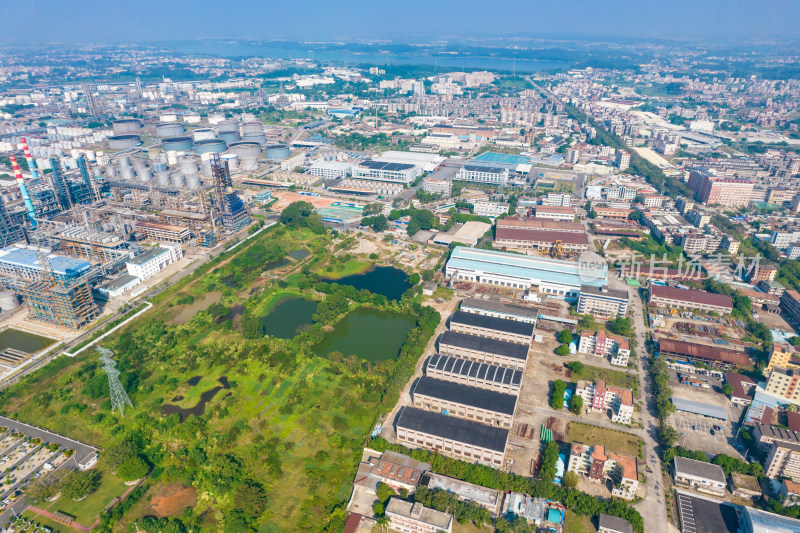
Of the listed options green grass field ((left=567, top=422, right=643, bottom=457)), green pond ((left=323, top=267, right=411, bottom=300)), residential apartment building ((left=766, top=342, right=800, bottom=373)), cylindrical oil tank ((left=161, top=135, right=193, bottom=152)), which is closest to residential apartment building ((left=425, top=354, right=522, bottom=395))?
green grass field ((left=567, top=422, right=643, bottom=457))

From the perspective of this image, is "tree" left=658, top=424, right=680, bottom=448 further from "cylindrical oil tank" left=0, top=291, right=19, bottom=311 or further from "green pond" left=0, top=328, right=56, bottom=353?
"cylindrical oil tank" left=0, top=291, right=19, bottom=311

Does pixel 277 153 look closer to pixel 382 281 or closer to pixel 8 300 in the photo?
pixel 382 281

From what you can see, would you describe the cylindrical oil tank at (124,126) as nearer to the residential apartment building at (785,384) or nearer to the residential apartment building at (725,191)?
the residential apartment building at (725,191)

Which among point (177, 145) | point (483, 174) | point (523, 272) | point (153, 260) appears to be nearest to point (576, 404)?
point (523, 272)

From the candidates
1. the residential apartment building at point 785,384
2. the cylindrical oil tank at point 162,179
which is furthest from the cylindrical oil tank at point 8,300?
the residential apartment building at point 785,384

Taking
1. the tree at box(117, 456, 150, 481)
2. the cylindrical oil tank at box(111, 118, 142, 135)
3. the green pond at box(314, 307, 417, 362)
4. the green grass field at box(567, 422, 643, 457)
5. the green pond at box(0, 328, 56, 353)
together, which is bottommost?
the green pond at box(314, 307, 417, 362)
